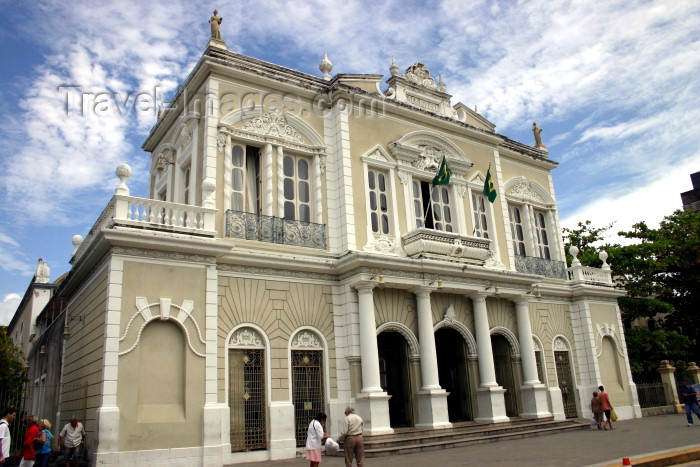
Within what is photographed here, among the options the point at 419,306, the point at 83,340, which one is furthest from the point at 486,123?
the point at 83,340

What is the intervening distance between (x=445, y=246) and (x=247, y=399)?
6.09 meters

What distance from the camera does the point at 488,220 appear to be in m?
17.3

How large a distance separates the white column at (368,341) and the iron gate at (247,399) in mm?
2244

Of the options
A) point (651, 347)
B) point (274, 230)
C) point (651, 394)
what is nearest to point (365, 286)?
point (274, 230)

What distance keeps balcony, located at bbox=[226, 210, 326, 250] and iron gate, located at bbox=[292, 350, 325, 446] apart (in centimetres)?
248

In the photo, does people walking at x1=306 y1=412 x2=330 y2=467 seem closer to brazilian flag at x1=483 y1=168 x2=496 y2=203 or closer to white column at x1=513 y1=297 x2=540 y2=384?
white column at x1=513 y1=297 x2=540 y2=384

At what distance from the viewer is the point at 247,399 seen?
11938 millimetres

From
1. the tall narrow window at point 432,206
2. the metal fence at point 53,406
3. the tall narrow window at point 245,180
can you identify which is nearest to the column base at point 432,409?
the tall narrow window at point 432,206

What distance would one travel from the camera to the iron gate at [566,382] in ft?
59.2

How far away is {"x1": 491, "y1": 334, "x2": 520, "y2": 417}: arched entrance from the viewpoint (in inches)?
645

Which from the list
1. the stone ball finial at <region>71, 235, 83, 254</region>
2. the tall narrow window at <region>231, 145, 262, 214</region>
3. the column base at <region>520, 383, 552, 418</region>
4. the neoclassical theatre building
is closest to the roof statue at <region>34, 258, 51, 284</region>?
the neoclassical theatre building

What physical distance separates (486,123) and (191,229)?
10645 millimetres

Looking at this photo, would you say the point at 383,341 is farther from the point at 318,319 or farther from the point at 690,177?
the point at 690,177

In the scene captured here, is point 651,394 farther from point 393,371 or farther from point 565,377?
point 393,371
